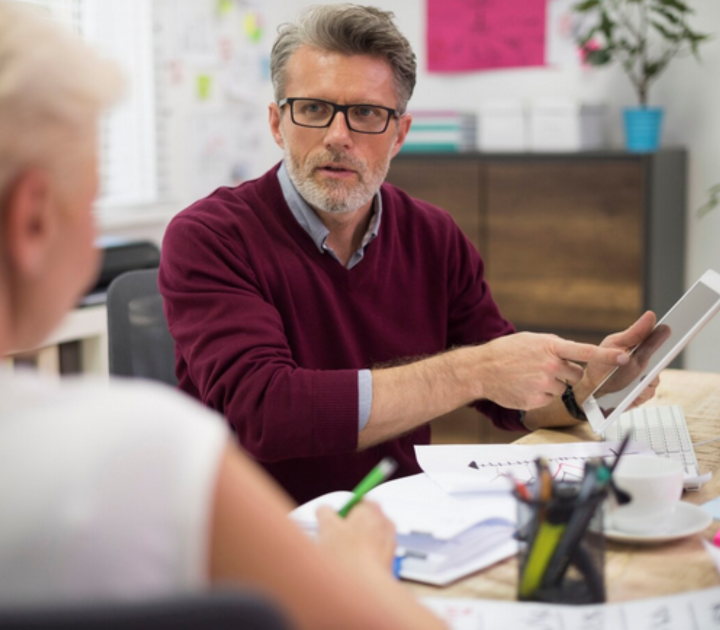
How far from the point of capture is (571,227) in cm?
336

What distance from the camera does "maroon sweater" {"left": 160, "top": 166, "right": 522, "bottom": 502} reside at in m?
1.50

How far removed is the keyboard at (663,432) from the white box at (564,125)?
1834mm

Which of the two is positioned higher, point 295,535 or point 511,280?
point 295,535

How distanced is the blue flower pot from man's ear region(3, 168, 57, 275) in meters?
2.95

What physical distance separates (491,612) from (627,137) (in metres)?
2.71

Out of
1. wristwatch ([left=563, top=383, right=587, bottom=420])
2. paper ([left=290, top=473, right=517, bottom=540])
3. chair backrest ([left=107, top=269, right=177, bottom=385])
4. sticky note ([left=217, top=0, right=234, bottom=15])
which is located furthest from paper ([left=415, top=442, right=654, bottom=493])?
sticky note ([left=217, top=0, right=234, bottom=15])

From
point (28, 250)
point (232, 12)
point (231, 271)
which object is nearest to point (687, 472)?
point (231, 271)

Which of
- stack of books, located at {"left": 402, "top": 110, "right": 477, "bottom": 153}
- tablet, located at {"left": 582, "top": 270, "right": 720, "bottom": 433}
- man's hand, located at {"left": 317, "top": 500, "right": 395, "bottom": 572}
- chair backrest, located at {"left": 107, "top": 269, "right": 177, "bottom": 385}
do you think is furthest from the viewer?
stack of books, located at {"left": 402, "top": 110, "right": 477, "bottom": 153}

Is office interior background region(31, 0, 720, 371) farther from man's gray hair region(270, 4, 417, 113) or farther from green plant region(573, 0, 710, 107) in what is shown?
man's gray hair region(270, 4, 417, 113)

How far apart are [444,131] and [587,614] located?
293 centimetres

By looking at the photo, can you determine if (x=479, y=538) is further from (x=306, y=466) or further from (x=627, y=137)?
(x=627, y=137)

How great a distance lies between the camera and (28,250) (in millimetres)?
600

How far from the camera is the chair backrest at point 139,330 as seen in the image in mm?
1769

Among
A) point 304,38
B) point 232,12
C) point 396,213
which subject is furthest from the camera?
point 232,12
